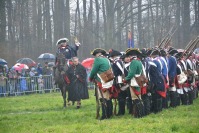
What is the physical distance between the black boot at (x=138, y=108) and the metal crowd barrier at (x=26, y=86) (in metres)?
13.0

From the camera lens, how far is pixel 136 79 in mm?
12211

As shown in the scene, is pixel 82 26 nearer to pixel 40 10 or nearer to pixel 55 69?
pixel 40 10

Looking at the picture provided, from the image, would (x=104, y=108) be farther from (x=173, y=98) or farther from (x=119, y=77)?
(x=173, y=98)

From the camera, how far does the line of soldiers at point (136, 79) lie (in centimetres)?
1227

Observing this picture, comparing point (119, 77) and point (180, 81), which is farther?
point (180, 81)

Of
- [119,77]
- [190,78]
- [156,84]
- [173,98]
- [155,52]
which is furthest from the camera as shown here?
[190,78]

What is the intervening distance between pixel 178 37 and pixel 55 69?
88.6 ft

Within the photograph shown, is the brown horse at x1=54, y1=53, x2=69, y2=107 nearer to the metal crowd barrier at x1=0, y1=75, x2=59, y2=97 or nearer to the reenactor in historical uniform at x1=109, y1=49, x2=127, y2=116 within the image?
the reenactor in historical uniform at x1=109, y1=49, x2=127, y2=116

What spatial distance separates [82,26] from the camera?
153ft

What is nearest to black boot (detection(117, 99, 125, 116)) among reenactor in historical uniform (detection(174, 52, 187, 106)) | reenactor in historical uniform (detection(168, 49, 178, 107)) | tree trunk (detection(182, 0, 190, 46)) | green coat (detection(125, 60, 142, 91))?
green coat (detection(125, 60, 142, 91))

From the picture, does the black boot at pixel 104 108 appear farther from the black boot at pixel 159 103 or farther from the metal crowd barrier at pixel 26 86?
the metal crowd barrier at pixel 26 86

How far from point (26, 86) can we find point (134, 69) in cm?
1413

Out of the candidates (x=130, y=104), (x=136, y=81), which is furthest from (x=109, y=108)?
(x=136, y=81)

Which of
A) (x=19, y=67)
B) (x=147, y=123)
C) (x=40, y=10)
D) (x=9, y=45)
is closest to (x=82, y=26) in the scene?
(x=40, y=10)
